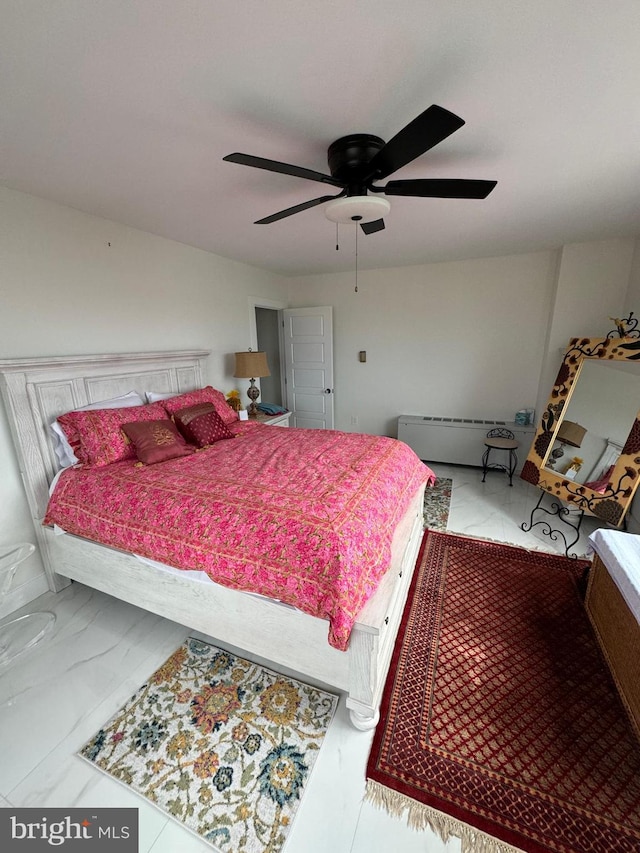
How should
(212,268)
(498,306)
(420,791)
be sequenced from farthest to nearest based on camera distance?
(498,306) → (212,268) → (420,791)

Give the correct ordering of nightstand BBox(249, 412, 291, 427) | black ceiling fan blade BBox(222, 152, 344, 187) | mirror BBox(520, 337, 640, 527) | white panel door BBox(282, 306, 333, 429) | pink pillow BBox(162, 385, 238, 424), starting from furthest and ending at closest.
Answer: white panel door BBox(282, 306, 333, 429) < nightstand BBox(249, 412, 291, 427) < pink pillow BBox(162, 385, 238, 424) < mirror BBox(520, 337, 640, 527) < black ceiling fan blade BBox(222, 152, 344, 187)

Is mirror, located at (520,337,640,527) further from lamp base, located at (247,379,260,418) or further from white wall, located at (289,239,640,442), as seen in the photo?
lamp base, located at (247,379,260,418)

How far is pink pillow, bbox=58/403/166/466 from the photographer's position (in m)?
2.14

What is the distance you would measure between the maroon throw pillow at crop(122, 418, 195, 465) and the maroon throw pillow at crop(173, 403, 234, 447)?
17 cm

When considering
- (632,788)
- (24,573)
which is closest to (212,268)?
(24,573)

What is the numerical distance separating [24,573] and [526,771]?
283 cm

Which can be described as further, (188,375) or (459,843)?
(188,375)

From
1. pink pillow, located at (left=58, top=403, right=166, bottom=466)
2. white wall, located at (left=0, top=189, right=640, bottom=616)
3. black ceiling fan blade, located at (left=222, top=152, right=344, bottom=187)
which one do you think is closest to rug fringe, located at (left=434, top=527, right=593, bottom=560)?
white wall, located at (left=0, top=189, right=640, bottom=616)

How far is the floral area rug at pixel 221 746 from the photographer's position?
3.92 ft

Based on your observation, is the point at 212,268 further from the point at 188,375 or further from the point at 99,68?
the point at 99,68

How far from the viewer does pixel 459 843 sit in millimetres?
1123

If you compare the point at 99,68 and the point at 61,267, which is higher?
the point at 99,68

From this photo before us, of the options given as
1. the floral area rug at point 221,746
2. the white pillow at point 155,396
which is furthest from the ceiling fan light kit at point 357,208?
the floral area rug at point 221,746

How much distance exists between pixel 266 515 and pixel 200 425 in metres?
1.31
